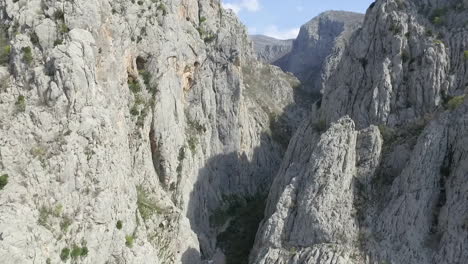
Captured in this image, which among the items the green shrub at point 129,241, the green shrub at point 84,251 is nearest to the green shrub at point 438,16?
the green shrub at point 129,241

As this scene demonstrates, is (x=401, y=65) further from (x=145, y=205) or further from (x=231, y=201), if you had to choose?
(x=145, y=205)

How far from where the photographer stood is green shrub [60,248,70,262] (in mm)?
36844

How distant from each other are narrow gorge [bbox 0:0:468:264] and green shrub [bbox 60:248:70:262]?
0.35ft

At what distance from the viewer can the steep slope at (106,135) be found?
125 feet

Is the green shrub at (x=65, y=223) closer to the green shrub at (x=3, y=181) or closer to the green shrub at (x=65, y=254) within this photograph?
the green shrub at (x=65, y=254)

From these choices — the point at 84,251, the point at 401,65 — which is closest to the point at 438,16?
the point at 401,65

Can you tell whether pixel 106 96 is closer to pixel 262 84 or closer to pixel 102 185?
pixel 102 185

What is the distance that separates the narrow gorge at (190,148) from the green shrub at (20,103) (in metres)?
0.11

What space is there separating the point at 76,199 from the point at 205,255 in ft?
77.2

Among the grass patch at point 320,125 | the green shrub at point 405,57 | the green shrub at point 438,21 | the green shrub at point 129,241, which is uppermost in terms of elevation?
the green shrub at point 438,21

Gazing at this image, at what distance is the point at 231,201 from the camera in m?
74.6

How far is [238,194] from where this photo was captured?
256 feet

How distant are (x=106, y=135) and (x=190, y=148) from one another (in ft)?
74.7

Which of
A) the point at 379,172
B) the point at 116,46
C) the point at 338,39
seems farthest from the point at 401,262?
the point at 338,39
